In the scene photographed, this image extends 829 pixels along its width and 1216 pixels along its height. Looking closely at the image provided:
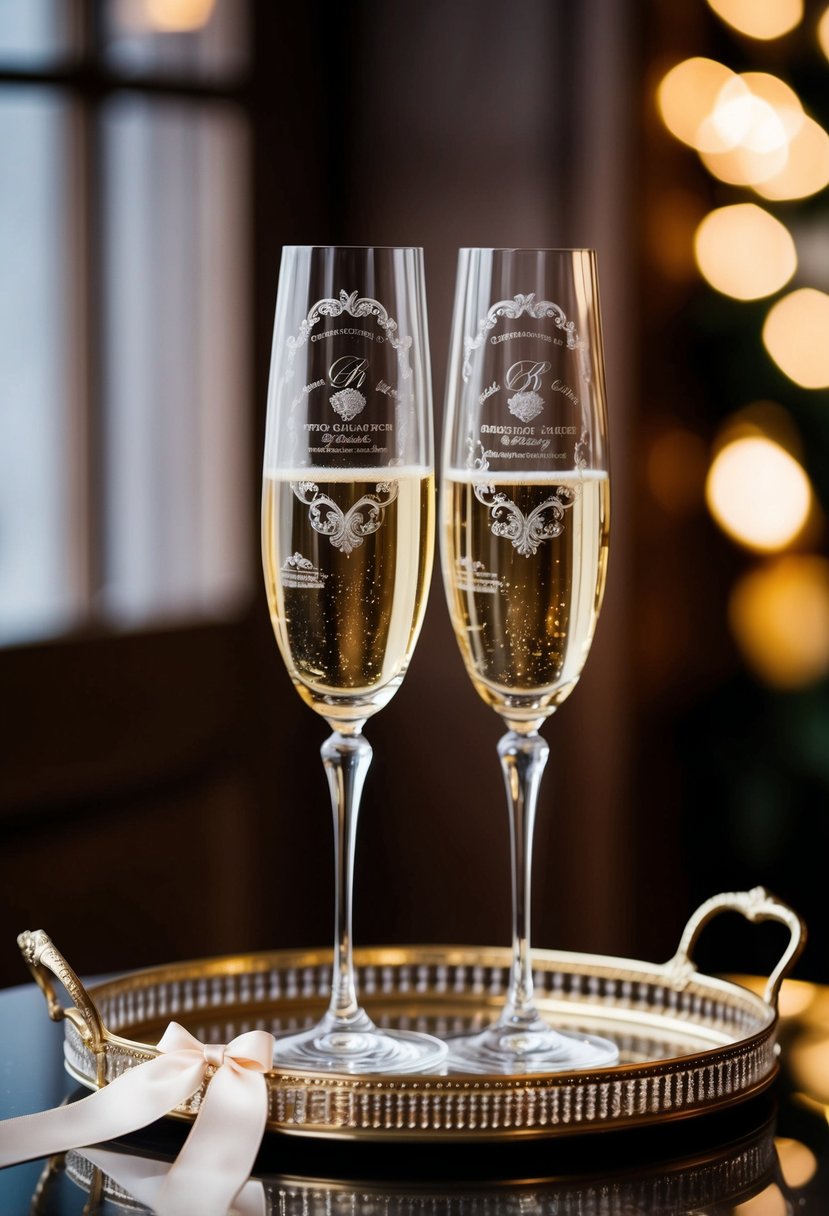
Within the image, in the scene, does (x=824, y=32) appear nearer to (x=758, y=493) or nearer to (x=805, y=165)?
(x=805, y=165)

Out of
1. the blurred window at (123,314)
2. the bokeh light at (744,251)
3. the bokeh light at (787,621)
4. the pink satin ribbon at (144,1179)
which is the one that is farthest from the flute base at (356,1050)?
the bokeh light at (744,251)

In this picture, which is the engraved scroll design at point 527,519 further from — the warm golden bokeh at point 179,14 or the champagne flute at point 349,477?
the warm golden bokeh at point 179,14

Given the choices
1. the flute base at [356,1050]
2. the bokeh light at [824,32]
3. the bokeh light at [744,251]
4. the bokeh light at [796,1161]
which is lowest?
the bokeh light at [796,1161]

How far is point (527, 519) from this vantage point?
927 millimetres

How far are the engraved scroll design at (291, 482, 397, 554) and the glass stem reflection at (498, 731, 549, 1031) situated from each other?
150 mm

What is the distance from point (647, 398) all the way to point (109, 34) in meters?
0.88

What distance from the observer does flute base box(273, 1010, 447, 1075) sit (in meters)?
0.91

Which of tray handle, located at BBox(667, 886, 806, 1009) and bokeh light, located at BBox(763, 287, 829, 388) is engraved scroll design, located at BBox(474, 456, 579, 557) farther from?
bokeh light, located at BBox(763, 287, 829, 388)

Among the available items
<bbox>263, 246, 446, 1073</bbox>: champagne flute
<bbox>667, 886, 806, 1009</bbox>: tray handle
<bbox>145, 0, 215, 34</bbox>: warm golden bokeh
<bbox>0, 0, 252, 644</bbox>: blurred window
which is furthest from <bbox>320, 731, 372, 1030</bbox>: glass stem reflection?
<bbox>145, 0, 215, 34</bbox>: warm golden bokeh

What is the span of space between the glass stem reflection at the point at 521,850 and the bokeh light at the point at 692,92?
5.61 ft

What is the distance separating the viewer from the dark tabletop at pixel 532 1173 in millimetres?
755

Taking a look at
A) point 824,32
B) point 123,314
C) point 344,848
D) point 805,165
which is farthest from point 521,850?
point 824,32

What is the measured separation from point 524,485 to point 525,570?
4cm

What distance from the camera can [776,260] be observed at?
8.24 feet
